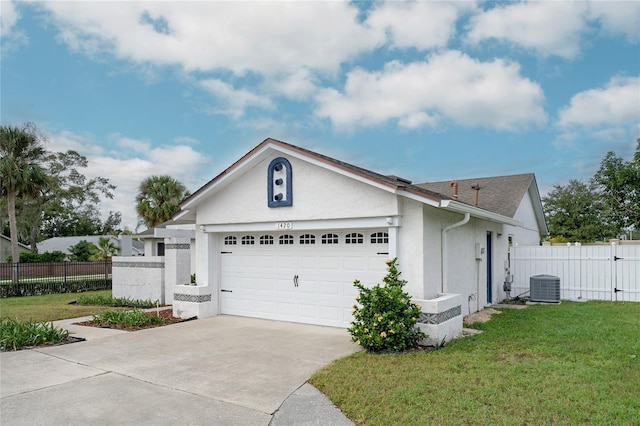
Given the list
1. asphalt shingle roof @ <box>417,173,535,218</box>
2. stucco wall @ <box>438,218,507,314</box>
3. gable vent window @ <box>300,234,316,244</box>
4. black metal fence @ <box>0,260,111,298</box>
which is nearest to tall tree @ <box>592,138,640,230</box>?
asphalt shingle roof @ <box>417,173,535,218</box>

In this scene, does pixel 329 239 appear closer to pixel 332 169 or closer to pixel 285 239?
pixel 285 239

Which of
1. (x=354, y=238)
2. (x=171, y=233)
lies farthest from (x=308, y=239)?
(x=171, y=233)

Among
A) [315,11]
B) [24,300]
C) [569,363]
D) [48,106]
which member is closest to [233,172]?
[315,11]

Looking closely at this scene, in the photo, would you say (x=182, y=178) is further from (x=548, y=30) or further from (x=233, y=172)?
(x=548, y=30)

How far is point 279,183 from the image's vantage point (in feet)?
32.3

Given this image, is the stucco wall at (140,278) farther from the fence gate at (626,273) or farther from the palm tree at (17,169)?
the fence gate at (626,273)

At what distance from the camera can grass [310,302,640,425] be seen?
4480 millimetres

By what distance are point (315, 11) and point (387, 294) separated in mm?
7438

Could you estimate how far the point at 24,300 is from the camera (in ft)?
54.2

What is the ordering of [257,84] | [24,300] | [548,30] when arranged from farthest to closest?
[24,300]
[257,84]
[548,30]

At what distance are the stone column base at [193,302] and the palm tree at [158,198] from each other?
17.2 metres

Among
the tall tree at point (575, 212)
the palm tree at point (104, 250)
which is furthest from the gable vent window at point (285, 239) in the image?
the tall tree at point (575, 212)

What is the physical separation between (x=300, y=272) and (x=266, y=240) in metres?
1.32

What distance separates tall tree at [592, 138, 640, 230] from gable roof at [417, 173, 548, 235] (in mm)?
3102
